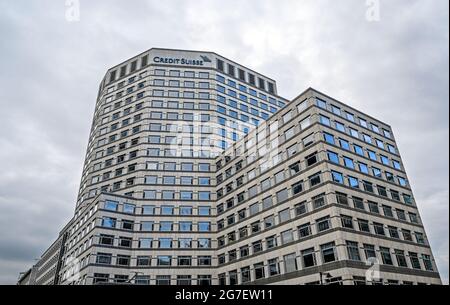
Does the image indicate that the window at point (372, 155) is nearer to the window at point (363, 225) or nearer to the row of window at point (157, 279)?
the window at point (363, 225)

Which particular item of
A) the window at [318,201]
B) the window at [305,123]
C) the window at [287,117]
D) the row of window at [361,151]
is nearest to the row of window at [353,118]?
the window at [305,123]

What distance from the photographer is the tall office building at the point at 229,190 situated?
119 ft

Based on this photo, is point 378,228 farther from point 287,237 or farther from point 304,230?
point 287,237

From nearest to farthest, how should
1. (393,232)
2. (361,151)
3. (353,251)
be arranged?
(353,251) < (393,232) < (361,151)

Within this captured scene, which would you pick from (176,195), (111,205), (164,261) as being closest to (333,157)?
(176,195)

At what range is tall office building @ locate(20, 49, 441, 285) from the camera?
36.4 meters

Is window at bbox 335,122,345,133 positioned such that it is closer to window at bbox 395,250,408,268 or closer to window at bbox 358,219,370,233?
window at bbox 358,219,370,233

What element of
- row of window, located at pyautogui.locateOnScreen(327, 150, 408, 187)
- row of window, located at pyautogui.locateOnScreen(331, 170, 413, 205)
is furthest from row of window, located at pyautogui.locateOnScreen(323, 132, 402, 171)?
row of window, located at pyautogui.locateOnScreen(331, 170, 413, 205)

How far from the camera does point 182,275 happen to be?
1916 inches

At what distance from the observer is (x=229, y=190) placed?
5334 cm

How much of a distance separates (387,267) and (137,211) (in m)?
37.2

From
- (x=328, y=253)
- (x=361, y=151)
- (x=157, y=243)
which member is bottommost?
(x=328, y=253)
